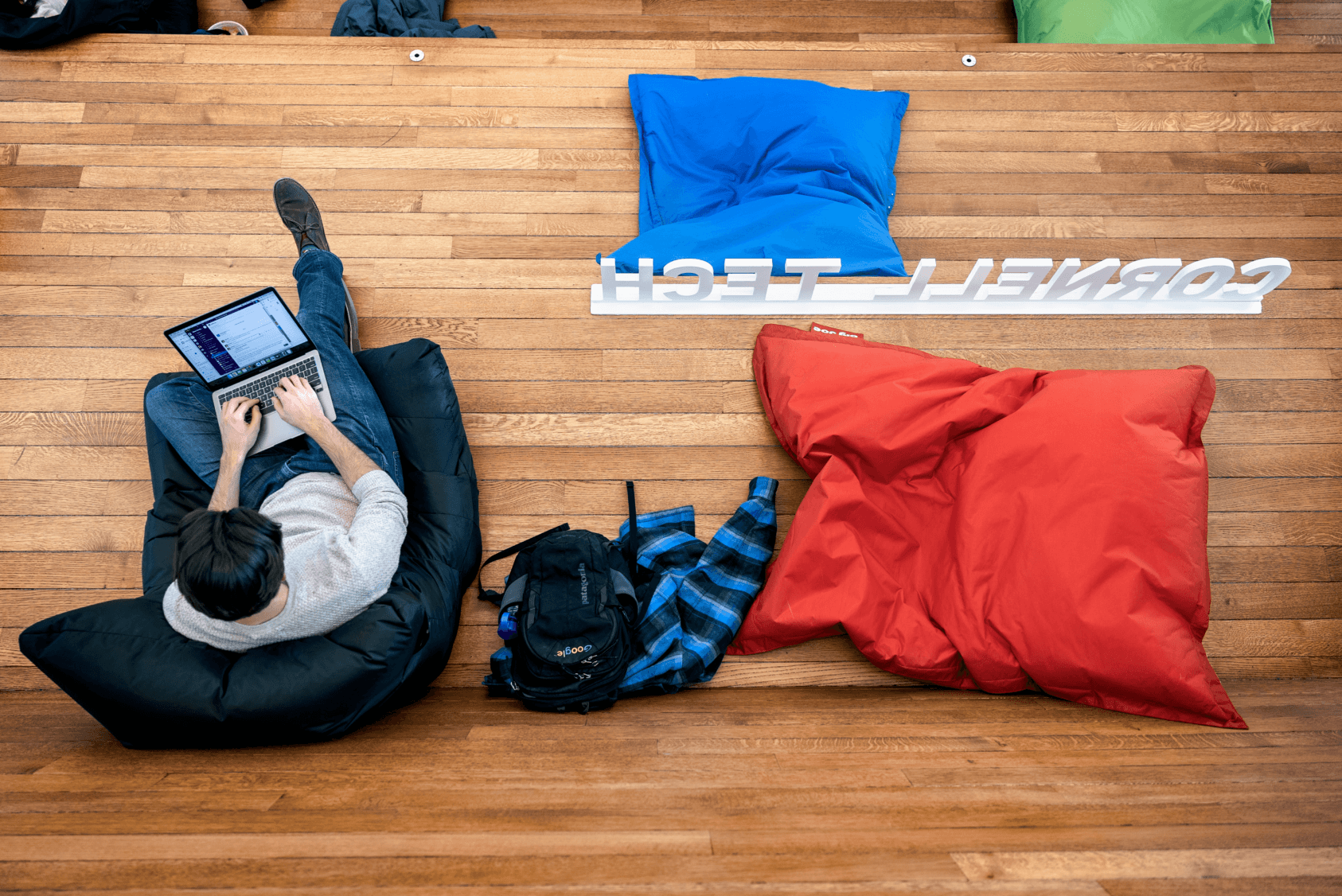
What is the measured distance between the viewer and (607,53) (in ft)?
8.70

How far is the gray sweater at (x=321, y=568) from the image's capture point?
138 centimetres

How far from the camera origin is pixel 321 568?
4.65 ft

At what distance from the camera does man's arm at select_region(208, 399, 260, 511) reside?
1.62 meters

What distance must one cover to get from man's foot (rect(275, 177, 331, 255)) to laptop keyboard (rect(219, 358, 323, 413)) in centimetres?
62

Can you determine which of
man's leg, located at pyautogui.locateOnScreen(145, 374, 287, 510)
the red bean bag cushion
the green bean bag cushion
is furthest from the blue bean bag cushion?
man's leg, located at pyautogui.locateOnScreen(145, 374, 287, 510)

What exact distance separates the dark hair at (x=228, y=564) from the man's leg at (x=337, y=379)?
45cm

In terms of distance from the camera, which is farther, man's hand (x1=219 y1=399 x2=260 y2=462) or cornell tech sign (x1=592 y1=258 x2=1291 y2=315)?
cornell tech sign (x1=592 y1=258 x2=1291 y2=315)

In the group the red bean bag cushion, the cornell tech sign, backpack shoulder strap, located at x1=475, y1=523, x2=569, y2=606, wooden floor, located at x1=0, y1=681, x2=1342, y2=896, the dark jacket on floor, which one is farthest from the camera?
the dark jacket on floor

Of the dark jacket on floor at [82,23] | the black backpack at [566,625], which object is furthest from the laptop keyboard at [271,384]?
the dark jacket on floor at [82,23]

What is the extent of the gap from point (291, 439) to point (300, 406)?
0.13 m

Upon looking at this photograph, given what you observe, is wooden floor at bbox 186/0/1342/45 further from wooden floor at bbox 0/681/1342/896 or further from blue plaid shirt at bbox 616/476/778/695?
wooden floor at bbox 0/681/1342/896

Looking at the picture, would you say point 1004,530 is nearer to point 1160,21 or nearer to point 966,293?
point 966,293

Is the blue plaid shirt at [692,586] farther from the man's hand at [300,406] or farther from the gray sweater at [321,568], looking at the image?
the man's hand at [300,406]

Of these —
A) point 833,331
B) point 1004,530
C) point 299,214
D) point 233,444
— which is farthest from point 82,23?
point 1004,530
